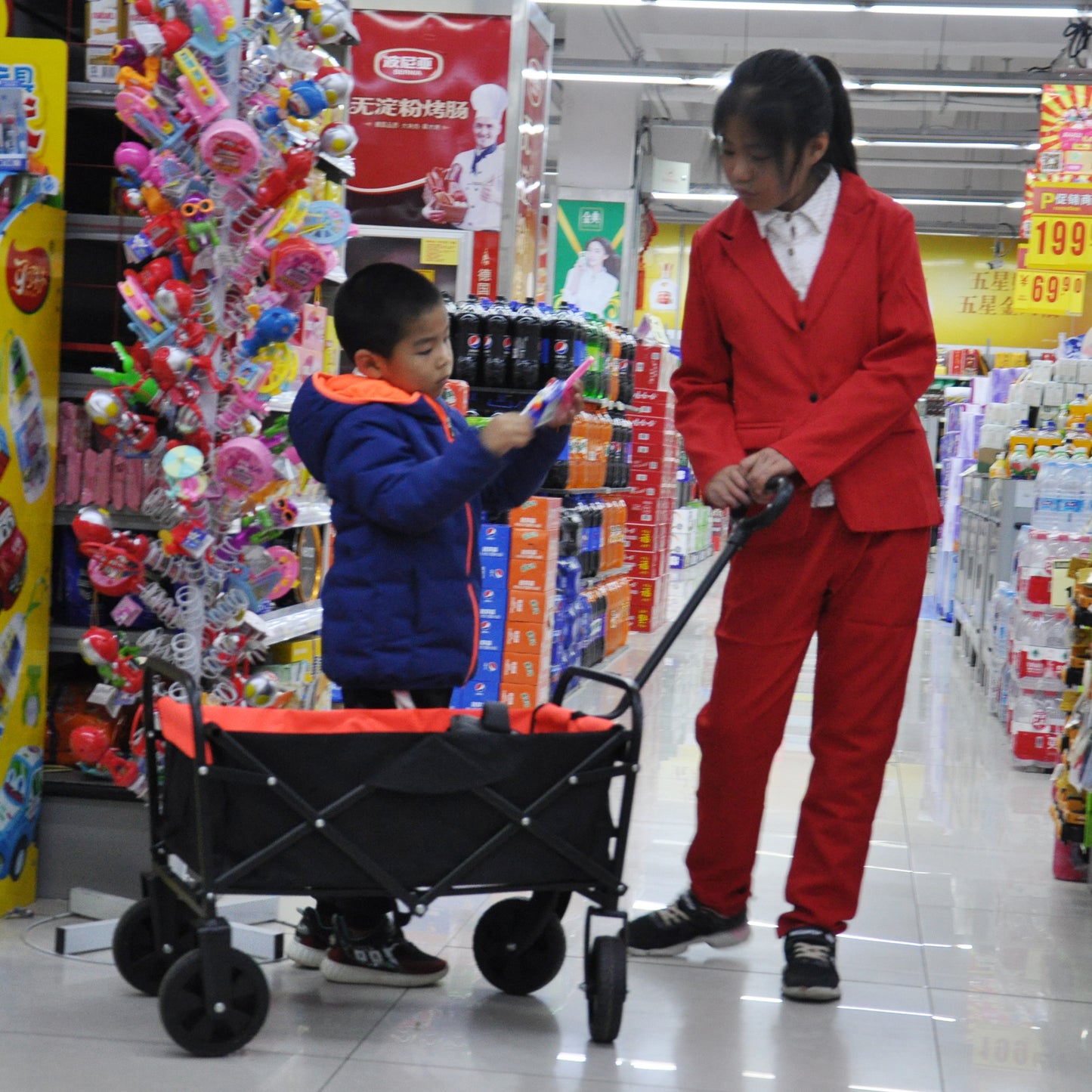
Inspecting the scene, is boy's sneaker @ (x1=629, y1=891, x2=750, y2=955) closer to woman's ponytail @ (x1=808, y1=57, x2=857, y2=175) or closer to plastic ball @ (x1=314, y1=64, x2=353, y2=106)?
woman's ponytail @ (x1=808, y1=57, x2=857, y2=175)

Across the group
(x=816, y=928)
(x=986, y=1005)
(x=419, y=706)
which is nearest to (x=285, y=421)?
(x=419, y=706)

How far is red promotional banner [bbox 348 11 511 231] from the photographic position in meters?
6.71

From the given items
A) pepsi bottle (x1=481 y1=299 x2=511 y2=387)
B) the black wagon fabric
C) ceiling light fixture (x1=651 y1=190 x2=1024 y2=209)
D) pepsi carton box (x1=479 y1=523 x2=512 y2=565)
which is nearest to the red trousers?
the black wagon fabric

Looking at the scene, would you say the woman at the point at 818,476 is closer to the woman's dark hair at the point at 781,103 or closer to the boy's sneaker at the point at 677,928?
the woman's dark hair at the point at 781,103

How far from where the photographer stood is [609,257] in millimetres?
15008

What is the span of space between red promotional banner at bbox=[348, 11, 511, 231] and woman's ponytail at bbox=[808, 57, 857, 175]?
13.1 ft

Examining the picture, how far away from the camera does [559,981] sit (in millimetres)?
2729

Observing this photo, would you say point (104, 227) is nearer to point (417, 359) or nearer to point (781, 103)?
point (417, 359)

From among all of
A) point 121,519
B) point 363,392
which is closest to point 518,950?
point 363,392

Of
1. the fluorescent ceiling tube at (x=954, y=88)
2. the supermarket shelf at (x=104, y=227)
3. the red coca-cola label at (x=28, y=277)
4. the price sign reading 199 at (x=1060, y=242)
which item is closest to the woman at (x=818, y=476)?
the supermarket shelf at (x=104, y=227)

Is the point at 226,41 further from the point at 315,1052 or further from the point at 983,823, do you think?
the point at 983,823

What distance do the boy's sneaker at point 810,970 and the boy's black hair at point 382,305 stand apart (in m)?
1.31

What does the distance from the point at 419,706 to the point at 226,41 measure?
124 cm

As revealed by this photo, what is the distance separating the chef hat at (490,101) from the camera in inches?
264
